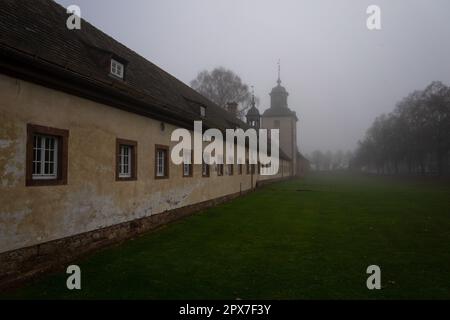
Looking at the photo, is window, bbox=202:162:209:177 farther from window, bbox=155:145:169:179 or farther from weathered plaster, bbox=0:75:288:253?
weathered plaster, bbox=0:75:288:253

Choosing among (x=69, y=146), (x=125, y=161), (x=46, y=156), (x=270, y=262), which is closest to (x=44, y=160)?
(x=46, y=156)

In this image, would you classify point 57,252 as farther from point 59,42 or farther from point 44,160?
point 59,42

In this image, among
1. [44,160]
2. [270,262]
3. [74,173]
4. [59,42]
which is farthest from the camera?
[59,42]

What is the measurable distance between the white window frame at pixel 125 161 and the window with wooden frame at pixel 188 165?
13.4ft

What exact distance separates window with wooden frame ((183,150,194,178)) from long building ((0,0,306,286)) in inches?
50.0

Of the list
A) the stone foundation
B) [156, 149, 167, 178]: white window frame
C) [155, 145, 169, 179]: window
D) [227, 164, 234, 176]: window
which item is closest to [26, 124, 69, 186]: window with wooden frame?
the stone foundation

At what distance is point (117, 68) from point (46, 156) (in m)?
4.79

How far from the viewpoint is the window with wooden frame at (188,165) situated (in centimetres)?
1541

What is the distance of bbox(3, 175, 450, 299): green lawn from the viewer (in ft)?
21.2

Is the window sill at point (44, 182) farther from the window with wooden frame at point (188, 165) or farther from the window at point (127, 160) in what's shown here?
the window with wooden frame at point (188, 165)

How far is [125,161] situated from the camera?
1116cm
